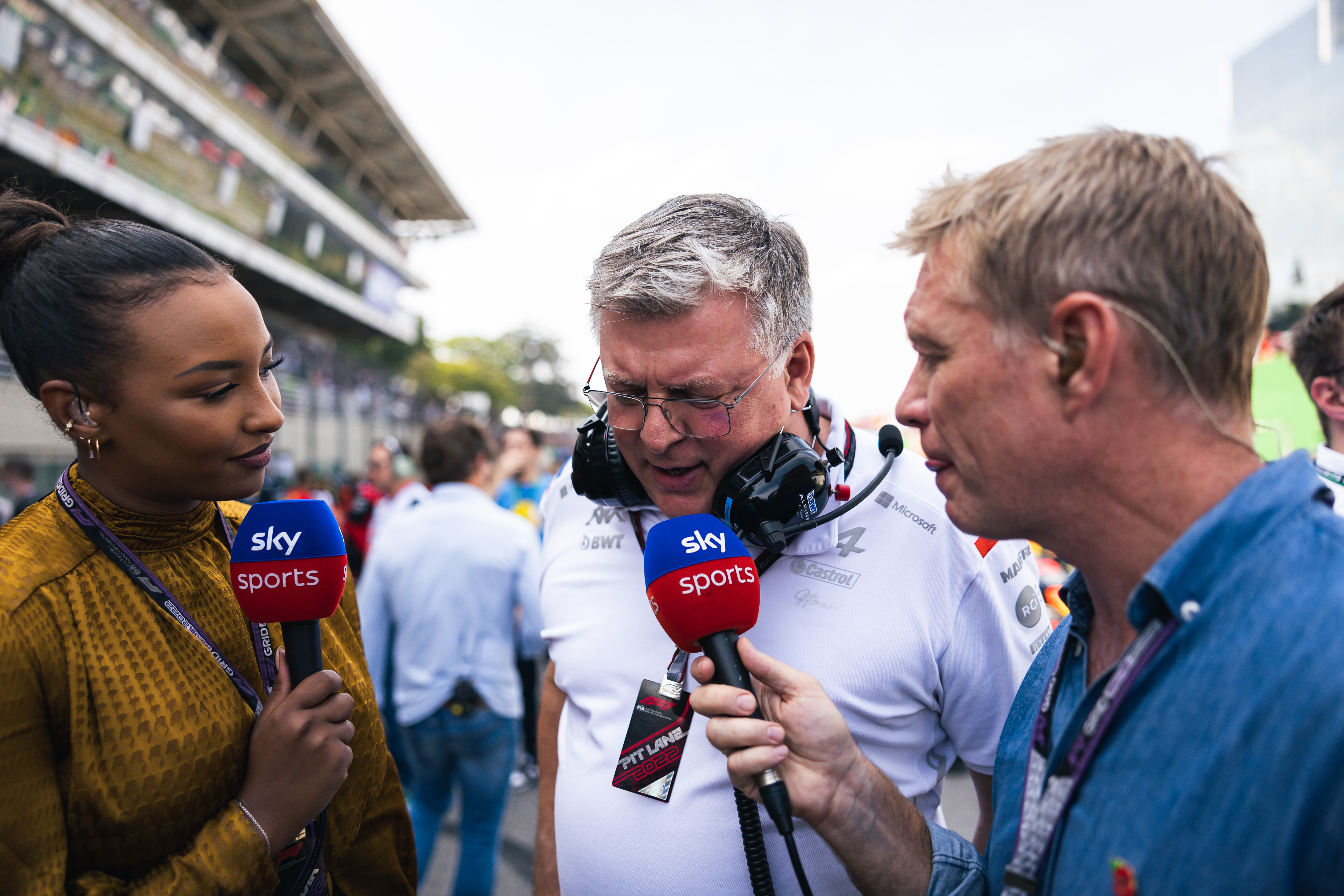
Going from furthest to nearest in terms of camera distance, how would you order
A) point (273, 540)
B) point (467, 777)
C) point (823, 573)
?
1. point (467, 777)
2. point (823, 573)
3. point (273, 540)

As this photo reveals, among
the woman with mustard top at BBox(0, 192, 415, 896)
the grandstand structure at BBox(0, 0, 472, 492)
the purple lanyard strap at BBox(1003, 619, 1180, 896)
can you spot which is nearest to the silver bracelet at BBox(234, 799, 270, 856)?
the woman with mustard top at BBox(0, 192, 415, 896)

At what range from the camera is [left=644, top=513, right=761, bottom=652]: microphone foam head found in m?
1.37

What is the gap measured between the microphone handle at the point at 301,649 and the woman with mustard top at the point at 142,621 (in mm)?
25

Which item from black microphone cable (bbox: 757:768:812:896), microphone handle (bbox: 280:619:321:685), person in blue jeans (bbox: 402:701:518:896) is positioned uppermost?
microphone handle (bbox: 280:619:321:685)

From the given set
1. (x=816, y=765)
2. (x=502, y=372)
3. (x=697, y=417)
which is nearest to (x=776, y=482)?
(x=697, y=417)

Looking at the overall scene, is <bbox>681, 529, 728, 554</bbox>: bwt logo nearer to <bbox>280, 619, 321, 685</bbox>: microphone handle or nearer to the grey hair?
the grey hair

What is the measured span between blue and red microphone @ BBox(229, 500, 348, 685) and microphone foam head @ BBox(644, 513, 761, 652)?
0.60m

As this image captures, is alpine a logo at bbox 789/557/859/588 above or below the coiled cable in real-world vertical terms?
above

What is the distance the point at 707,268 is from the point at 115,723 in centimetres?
131

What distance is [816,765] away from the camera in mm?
1257

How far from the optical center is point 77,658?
1.25m

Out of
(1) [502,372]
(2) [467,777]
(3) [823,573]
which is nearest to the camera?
(3) [823,573]

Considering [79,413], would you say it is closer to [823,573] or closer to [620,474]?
[620,474]
